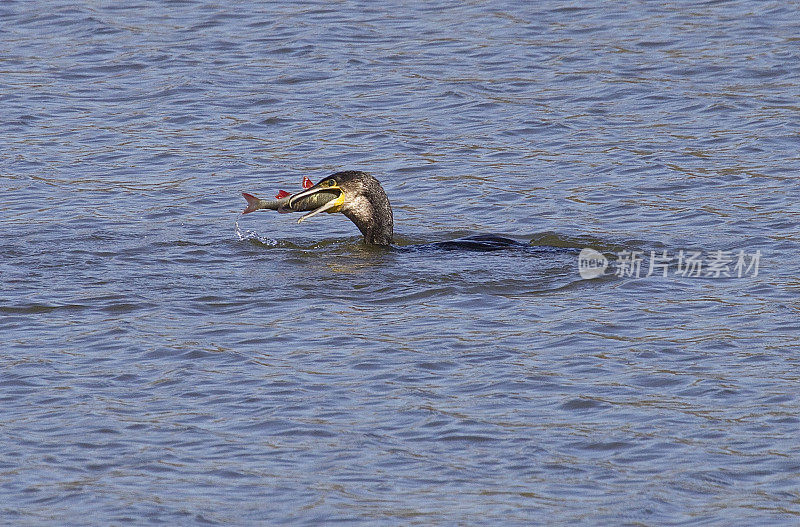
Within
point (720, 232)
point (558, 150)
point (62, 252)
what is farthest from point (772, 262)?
point (62, 252)

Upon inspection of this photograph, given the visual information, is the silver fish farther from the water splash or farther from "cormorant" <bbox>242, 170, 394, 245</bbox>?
the water splash

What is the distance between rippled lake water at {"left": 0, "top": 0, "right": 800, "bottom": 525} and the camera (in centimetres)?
566

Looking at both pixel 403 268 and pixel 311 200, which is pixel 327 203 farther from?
pixel 403 268

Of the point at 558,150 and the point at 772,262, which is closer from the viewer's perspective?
the point at 772,262

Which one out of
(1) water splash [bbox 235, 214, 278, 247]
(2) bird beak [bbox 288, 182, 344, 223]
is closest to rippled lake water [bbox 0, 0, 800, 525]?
(1) water splash [bbox 235, 214, 278, 247]

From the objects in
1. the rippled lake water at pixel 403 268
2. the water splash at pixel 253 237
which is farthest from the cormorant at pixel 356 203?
the water splash at pixel 253 237

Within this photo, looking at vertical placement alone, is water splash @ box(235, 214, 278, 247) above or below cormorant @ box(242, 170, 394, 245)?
below

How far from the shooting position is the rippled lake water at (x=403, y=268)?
18.6 ft

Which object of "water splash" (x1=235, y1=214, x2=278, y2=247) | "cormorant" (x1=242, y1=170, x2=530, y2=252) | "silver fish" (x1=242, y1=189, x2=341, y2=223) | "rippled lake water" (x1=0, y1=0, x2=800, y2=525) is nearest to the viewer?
"rippled lake water" (x1=0, y1=0, x2=800, y2=525)

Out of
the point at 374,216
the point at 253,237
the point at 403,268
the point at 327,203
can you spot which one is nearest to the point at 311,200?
the point at 327,203

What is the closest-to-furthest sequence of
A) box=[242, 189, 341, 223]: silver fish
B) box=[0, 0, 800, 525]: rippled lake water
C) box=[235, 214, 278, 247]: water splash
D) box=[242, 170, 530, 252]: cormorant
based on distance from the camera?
box=[0, 0, 800, 525]: rippled lake water → box=[242, 189, 341, 223]: silver fish → box=[242, 170, 530, 252]: cormorant → box=[235, 214, 278, 247]: water splash

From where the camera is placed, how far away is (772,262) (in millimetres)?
8867

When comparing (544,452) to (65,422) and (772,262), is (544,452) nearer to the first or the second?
(65,422)

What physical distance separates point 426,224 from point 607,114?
3.20 metres
